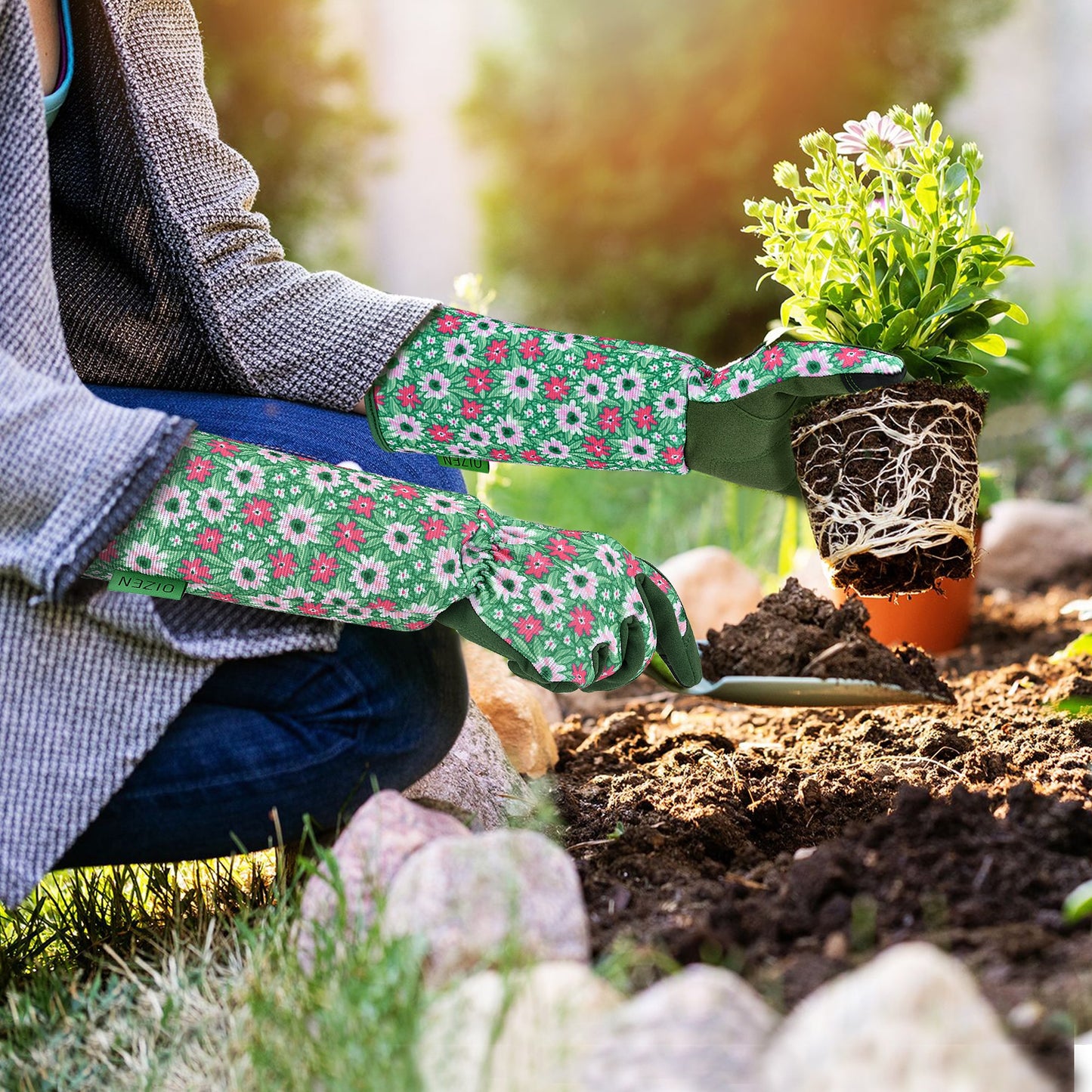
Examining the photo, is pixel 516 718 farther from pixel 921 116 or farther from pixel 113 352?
pixel 921 116

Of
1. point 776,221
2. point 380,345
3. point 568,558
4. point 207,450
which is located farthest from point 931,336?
point 207,450

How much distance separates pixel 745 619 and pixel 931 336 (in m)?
0.63

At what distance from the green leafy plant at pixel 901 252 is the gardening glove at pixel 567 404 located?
133mm

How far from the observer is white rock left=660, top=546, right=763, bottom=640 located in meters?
2.74

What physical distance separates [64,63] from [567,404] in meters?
0.77

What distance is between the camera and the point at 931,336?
1.56 m

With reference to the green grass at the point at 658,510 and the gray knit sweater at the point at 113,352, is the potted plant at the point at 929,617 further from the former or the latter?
the gray knit sweater at the point at 113,352

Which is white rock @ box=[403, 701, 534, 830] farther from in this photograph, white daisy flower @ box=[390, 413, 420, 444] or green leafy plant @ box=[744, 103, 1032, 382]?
green leafy plant @ box=[744, 103, 1032, 382]

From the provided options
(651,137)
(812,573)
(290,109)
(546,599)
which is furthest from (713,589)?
(651,137)

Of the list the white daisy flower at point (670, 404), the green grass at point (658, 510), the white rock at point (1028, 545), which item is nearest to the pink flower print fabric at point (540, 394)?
the white daisy flower at point (670, 404)

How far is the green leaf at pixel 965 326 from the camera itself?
5.14ft

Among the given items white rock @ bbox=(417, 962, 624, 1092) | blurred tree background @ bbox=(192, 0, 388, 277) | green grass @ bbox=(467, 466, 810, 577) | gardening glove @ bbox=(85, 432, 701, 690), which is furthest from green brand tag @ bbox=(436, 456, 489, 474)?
blurred tree background @ bbox=(192, 0, 388, 277)

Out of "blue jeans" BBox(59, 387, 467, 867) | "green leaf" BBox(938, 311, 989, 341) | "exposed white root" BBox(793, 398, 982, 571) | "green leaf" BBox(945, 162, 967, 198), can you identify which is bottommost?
"blue jeans" BBox(59, 387, 467, 867)

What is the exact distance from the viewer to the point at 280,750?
4.48ft
